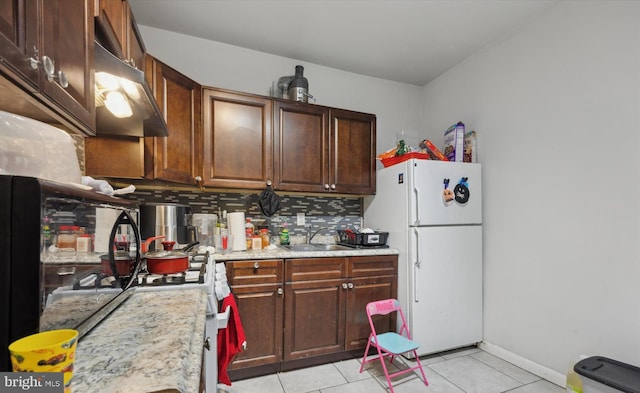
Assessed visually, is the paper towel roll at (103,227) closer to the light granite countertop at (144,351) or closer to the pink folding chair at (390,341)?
the light granite countertop at (144,351)

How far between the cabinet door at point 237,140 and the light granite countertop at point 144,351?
54.2 inches

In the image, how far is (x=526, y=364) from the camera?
6.77 feet

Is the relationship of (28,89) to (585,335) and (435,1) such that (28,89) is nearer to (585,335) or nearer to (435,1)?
(435,1)

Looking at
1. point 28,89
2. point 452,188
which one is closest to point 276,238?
point 452,188

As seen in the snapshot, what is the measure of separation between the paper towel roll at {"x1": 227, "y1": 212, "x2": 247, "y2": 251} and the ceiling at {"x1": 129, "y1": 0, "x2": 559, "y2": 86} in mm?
1531

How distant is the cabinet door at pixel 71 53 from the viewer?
0.73 metres

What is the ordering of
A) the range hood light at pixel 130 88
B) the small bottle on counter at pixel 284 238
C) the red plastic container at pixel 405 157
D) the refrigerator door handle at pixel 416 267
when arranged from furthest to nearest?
the small bottle on counter at pixel 284 238
the red plastic container at pixel 405 157
the refrigerator door handle at pixel 416 267
the range hood light at pixel 130 88

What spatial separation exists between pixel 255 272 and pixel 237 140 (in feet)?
3.44

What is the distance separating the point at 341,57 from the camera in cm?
266

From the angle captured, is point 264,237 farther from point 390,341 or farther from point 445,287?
point 445,287

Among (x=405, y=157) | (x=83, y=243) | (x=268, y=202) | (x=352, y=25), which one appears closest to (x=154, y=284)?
(x=83, y=243)

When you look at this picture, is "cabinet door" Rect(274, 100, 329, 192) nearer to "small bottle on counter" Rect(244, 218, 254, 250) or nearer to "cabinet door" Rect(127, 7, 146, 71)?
"small bottle on counter" Rect(244, 218, 254, 250)

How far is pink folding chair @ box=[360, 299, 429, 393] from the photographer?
1851 millimetres

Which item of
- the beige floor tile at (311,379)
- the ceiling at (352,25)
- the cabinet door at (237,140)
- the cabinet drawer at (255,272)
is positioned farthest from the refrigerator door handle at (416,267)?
the ceiling at (352,25)
